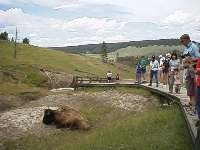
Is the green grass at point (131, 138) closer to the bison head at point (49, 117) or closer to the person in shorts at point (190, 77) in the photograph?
the person in shorts at point (190, 77)

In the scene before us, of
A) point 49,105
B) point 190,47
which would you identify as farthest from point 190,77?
point 49,105

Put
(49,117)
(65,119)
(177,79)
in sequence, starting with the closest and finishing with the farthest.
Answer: (65,119) → (49,117) → (177,79)

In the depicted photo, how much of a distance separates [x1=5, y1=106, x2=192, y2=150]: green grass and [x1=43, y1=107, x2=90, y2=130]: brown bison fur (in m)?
0.53

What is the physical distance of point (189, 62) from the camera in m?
14.4

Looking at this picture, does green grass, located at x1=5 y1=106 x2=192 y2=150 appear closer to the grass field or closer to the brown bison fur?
the grass field

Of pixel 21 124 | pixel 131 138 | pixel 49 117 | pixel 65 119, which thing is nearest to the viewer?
pixel 131 138

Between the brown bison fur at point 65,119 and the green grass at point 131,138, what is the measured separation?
0.53 metres

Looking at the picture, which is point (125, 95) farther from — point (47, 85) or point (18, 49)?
point (18, 49)

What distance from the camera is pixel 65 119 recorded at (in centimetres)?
2220

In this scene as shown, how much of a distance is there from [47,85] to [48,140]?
31623 millimetres

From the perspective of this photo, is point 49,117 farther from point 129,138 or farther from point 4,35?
point 4,35

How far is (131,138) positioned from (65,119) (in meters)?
7.48

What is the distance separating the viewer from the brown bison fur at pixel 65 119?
860 inches

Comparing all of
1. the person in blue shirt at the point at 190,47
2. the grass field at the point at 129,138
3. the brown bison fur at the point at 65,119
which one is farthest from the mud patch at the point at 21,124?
the person in blue shirt at the point at 190,47
